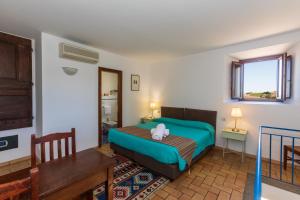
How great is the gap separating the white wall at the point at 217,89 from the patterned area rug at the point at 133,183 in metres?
2.05

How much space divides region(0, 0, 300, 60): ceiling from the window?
2.77 ft

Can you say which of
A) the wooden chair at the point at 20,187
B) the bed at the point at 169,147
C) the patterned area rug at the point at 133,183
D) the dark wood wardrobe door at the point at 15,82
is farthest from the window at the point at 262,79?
the dark wood wardrobe door at the point at 15,82

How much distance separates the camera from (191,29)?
2549 mm

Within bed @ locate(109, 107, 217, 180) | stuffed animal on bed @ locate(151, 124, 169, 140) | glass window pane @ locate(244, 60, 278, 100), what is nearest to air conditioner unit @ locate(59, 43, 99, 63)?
bed @ locate(109, 107, 217, 180)

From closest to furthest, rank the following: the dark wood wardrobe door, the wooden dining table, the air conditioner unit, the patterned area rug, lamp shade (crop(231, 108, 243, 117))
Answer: the wooden dining table < the patterned area rug < the dark wood wardrobe door < the air conditioner unit < lamp shade (crop(231, 108, 243, 117))

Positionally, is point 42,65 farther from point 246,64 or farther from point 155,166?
point 246,64

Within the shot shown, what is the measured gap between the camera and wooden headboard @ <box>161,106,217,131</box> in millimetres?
3649

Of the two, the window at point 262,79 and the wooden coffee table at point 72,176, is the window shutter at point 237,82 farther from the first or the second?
the wooden coffee table at point 72,176

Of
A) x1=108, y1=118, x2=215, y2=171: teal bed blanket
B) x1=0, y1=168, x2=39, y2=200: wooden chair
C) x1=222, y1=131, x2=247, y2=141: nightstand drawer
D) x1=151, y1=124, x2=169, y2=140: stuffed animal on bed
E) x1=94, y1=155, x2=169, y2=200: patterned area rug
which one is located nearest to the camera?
x1=0, y1=168, x2=39, y2=200: wooden chair

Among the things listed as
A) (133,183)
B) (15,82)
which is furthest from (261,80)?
(15,82)

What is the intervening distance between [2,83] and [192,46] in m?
3.82

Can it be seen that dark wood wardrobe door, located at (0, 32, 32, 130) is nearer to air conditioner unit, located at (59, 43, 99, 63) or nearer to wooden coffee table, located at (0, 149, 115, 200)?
air conditioner unit, located at (59, 43, 99, 63)

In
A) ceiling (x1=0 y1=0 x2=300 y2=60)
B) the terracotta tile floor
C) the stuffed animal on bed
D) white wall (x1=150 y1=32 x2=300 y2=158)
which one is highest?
ceiling (x1=0 y1=0 x2=300 y2=60)

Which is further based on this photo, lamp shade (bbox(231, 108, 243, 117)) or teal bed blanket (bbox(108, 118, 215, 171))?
lamp shade (bbox(231, 108, 243, 117))
